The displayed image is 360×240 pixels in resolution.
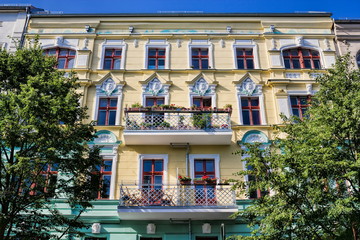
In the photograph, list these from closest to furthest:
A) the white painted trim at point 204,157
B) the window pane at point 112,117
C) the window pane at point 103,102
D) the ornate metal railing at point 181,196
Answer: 1. the ornate metal railing at point 181,196
2. the white painted trim at point 204,157
3. the window pane at point 112,117
4. the window pane at point 103,102

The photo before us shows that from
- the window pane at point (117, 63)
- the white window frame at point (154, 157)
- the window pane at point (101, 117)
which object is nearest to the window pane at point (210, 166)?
the white window frame at point (154, 157)

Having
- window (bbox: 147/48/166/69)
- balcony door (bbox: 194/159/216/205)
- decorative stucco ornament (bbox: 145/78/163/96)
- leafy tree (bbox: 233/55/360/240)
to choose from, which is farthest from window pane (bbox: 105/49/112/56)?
leafy tree (bbox: 233/55/360/240)

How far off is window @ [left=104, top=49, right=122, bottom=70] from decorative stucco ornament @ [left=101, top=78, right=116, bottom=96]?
995 millimetres

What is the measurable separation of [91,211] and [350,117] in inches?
395

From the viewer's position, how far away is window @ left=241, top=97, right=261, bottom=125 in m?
16.0

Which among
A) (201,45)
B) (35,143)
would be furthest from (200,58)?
(35,143)

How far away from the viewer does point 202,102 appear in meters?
16.5

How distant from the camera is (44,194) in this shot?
9.83 m

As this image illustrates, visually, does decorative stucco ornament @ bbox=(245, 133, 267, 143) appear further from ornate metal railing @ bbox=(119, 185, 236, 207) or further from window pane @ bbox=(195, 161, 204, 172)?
ornate metal railing @ bbox=(119, 185, 236, 207)

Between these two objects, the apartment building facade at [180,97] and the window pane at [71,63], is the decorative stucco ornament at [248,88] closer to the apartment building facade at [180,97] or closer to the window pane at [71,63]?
the apartment building facade at [180,97]

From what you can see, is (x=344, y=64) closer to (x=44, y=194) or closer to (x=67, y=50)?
(x=44, y=194)

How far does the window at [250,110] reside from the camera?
52.6ft

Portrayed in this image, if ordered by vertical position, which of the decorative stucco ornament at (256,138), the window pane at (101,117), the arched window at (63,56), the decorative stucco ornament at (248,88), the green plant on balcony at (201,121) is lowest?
the decorative stucco ornament at (256,138)

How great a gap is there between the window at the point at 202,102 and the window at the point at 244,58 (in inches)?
102
